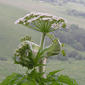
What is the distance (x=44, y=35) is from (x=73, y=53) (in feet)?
179

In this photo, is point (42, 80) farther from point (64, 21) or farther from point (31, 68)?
point (64, 21)

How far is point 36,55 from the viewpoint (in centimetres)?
172

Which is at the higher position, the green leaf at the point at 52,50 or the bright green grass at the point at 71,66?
the green leaf at the point at 52,50

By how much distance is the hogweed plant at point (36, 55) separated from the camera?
65.3 inches

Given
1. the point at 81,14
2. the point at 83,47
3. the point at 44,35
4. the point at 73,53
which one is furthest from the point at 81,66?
the point at 44,35

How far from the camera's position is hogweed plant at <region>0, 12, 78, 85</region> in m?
1.66

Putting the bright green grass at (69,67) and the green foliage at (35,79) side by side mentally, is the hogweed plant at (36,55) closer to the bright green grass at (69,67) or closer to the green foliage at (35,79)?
the green foliage at (35,79)

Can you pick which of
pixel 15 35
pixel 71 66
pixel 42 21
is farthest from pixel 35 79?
pixel 15 35

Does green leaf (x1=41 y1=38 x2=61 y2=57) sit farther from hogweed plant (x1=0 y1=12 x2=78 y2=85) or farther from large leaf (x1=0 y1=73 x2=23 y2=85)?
large leaf (x1=0 y1=73 x2=23 y2=85)

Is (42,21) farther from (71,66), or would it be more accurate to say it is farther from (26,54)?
(71,66)

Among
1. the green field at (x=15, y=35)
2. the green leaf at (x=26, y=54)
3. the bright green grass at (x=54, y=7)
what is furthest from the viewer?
the bright green grass at (x=54, y=7)

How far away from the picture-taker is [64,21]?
1794 millimetres

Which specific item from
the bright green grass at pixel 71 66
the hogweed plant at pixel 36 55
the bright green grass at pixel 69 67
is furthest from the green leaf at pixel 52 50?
the bright green grass at pixel 71 66

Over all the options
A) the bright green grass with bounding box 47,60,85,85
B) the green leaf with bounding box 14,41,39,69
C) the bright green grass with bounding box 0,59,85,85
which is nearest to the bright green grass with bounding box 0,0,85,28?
the bright green grass with bounding box 47,60,85,85
